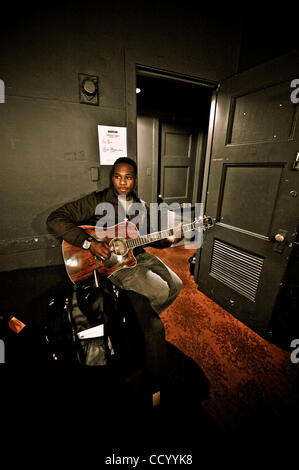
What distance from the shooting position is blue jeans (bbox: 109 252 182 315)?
5.12ft

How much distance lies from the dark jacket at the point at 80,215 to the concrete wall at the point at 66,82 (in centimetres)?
16

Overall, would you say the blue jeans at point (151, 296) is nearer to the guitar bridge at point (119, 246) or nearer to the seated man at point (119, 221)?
the seated man at point (119, 221)

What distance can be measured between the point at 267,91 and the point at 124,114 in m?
Result: 1.23

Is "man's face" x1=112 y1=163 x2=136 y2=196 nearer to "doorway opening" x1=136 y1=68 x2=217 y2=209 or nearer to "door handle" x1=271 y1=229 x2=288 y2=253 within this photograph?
"door handle" x1=271 y1=229 x2=288 y2=253

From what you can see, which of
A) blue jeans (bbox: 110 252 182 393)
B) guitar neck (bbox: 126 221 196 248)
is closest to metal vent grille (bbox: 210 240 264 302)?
guitar neck (bbox: 126 221 196 248)

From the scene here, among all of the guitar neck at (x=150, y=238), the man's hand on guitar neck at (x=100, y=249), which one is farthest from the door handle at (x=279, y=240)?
the man's hand on guitar neck at (x=100, y=249)

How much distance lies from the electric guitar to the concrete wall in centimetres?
35

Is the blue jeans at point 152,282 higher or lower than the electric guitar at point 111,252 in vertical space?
lower

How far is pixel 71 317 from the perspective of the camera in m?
1.10

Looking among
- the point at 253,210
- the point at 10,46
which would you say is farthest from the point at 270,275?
the point at 10,46

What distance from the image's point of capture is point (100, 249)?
4.88 feet

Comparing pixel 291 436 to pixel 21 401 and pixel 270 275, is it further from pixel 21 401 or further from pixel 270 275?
pixel 21 401

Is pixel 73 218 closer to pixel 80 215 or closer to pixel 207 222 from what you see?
pixel 80 215

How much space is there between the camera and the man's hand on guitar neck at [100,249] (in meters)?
1.49
